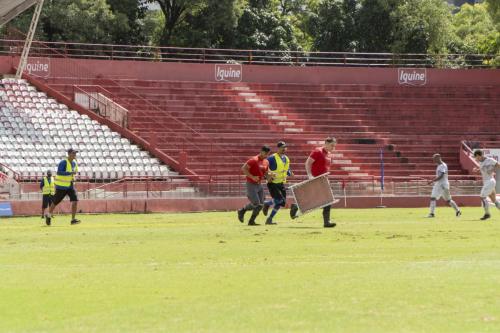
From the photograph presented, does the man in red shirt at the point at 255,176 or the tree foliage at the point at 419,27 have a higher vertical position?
the tree foliage at the point at 419,27

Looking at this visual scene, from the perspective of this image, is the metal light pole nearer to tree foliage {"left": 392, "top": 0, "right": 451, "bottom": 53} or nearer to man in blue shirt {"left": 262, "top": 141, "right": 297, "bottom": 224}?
man in blue shirt {"left": 262, "top": 141, "right": 297, "bottom": 224}

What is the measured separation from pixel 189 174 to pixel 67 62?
11.1 m

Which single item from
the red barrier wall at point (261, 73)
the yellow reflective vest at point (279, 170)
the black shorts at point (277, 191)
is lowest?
the black shorts at point (277, 191)

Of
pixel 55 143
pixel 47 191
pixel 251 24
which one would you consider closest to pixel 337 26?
pixel 251 24

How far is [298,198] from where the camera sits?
1029 inches

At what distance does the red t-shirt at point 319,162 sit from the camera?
25.6 meters

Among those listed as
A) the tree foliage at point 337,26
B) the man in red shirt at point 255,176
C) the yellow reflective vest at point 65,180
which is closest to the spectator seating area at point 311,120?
the tree foliage at point 337,26

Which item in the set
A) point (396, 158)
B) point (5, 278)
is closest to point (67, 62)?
point (396, 158)

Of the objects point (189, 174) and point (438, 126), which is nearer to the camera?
point (189, 174)

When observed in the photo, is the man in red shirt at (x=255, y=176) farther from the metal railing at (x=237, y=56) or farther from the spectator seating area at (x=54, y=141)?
the metal railing at (x=237, y=56)

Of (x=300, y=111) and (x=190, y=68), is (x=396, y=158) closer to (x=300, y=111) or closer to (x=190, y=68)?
(x=300, y=111)

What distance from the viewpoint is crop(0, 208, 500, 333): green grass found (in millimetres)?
10359

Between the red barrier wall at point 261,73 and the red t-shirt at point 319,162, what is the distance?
2782cm

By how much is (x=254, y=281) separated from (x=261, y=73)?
43.0 m
